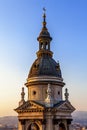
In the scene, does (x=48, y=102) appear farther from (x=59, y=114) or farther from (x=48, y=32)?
(x=48, y=32)

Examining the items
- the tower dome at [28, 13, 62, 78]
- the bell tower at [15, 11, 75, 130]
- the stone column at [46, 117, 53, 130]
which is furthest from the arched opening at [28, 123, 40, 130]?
the tower dome at [28, 13, 62, 78]

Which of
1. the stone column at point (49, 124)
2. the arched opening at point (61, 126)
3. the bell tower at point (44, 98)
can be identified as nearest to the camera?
the stone column at point (49, 124)

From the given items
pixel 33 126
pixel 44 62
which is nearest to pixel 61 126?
pixel 33 126

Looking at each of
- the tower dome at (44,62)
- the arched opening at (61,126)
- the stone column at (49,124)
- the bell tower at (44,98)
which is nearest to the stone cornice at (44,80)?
the bell tower at (44,98)

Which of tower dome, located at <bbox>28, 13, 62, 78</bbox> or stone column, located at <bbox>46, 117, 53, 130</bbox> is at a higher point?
tower dome, located at <bbox>28, 13, 62, 78</bbox>

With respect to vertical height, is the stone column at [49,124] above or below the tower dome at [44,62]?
below

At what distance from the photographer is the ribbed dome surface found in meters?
45.7

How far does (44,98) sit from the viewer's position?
44688 millimetres

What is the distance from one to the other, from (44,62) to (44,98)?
5.50 meters

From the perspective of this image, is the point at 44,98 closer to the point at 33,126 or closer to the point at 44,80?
the point at 44,80

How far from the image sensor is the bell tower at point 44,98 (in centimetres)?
4284

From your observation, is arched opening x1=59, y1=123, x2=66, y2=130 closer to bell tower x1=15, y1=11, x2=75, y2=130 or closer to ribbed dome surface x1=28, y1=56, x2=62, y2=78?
bell tower x1=15, y1=11, x2=75, y2=130

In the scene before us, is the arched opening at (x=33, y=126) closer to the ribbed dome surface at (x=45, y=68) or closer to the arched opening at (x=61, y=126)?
the arched opening at (x=61, y=126)

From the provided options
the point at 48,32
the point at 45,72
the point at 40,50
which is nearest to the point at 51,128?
the point at 45,72
